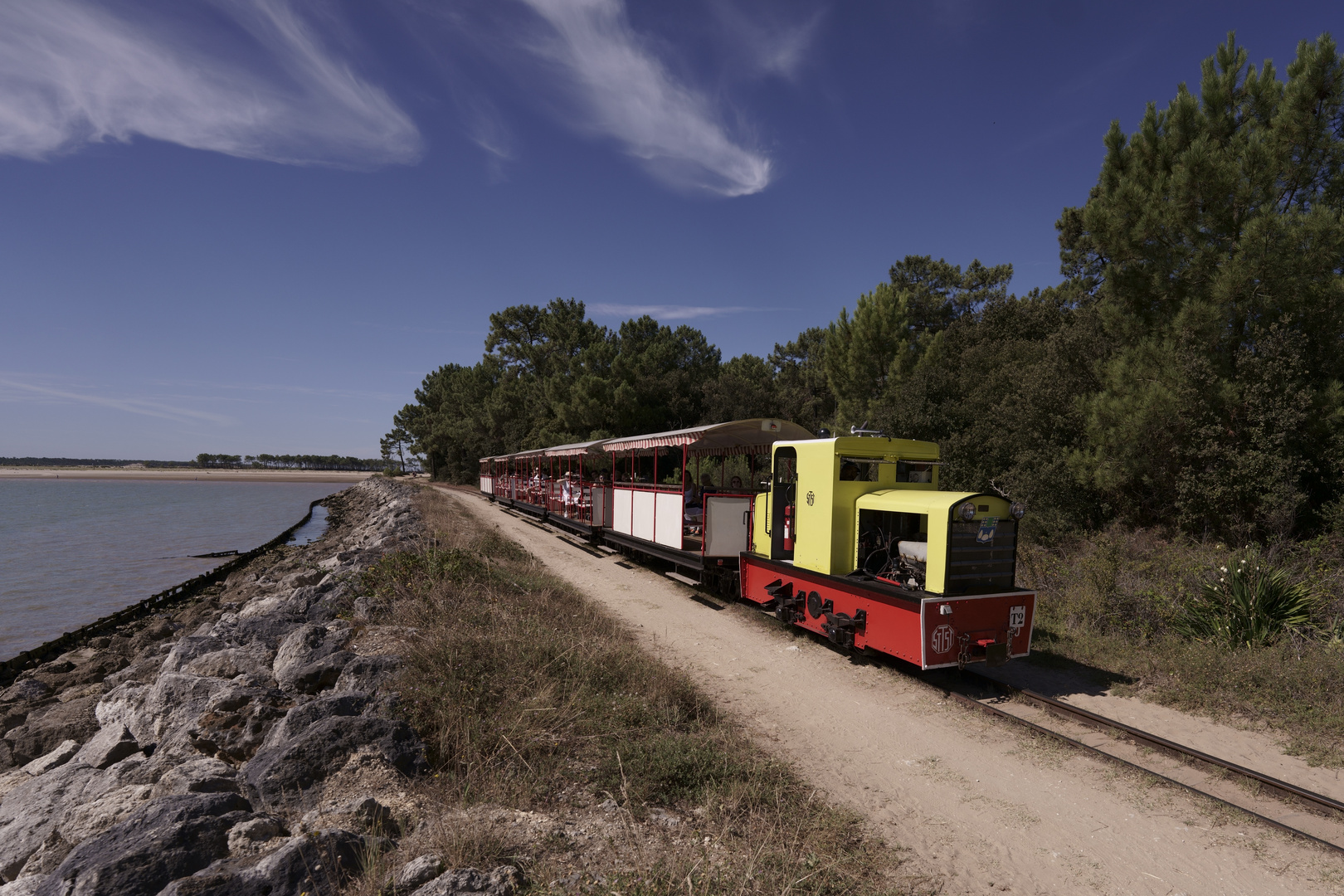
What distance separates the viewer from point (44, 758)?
6309mm

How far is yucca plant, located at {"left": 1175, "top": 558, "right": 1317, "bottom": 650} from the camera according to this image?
26.4ft

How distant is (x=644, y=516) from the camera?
15031 millimetres

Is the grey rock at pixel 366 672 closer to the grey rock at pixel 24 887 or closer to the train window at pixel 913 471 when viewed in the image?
the grey rock at pixel 24 887

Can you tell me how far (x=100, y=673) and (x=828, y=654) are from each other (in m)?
11.7

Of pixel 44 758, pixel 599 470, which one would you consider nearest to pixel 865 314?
pixel 599 470

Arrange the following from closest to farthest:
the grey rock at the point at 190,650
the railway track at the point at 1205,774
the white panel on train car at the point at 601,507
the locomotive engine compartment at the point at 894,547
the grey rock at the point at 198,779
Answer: the grey rock at the point at 198,779 → the railway track at the point at 1205,774 → the grey rock at the point at 190,650 → the locomotive engine compartment at the point at 894,547 → the white panel on train car at the point at 601,507

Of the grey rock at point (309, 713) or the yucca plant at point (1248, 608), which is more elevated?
the yucca plant at point (1248, 608)

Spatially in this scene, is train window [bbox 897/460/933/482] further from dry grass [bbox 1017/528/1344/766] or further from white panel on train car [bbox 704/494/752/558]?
white panel on train car [bbox 704/494/752/558]

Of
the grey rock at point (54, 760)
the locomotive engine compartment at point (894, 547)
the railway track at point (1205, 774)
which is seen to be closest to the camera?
the railway track at point (1205, 774)

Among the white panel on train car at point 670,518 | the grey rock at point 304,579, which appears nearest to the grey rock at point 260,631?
the grey rock at point 304,579

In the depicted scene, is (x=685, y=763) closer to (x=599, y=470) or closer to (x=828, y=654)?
(x=828, y=654)

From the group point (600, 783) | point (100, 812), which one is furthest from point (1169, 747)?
point (100, 812)

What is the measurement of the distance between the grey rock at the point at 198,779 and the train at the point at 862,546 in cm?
633

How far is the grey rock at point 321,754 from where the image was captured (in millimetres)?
4230
